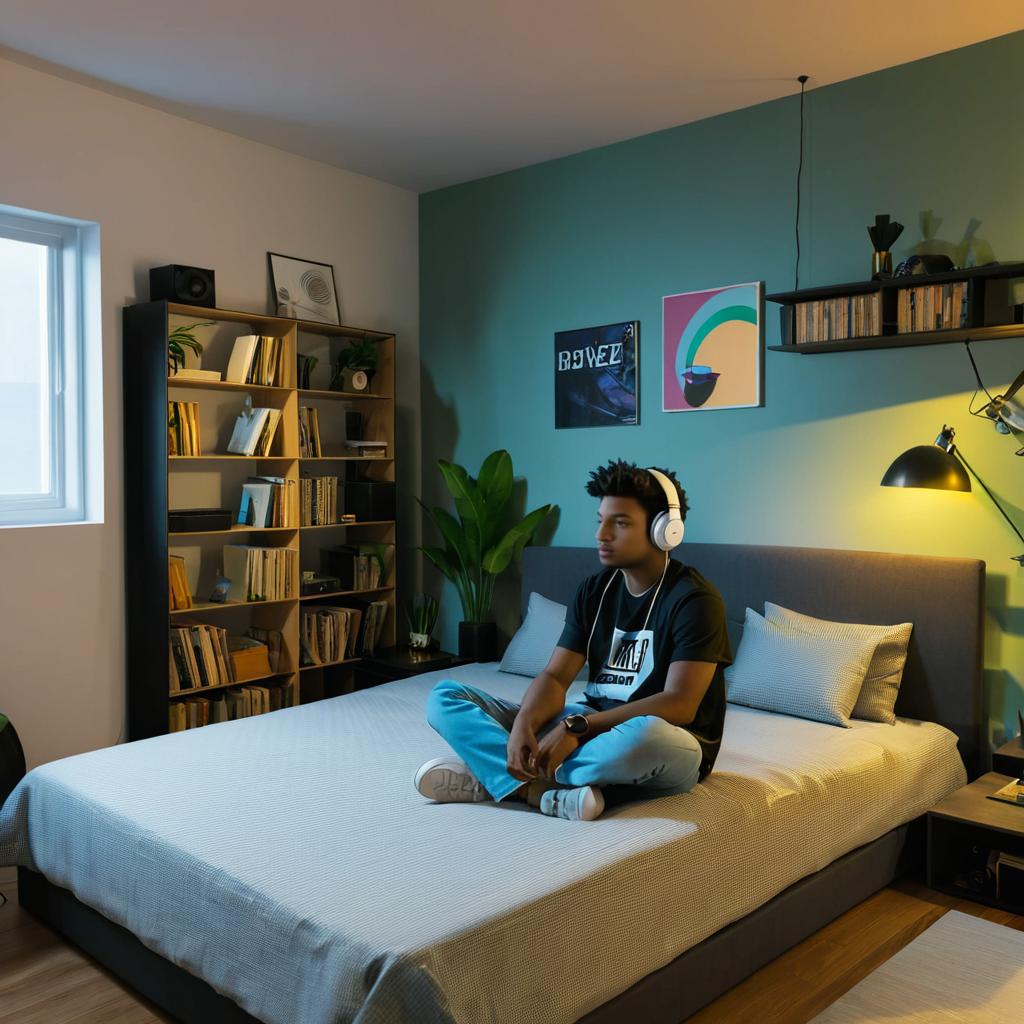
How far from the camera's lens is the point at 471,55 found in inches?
127

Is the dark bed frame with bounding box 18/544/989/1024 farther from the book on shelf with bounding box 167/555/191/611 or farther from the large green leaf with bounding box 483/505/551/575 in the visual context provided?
the book on shelf with bounding box 167/555/191/611

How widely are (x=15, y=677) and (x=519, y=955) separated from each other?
2.50 m

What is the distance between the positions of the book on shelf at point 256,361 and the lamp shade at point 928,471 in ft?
8.04

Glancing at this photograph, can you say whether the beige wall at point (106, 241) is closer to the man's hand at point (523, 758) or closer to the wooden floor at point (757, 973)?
the wooden floor at point (757, 973)

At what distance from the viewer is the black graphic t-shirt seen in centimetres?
243

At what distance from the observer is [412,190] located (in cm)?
485

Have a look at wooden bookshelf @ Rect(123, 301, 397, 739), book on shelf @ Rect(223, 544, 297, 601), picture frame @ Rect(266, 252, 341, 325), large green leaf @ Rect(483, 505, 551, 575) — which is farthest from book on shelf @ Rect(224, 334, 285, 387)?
large green leaf @ Rect(483, 505, 551, 575)

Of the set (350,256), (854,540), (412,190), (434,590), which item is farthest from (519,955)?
(412,190)

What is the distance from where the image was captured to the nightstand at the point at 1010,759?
2908 millimetres

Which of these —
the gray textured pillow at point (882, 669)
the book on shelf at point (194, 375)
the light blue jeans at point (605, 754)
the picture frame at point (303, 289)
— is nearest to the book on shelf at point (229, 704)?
the book on shelf at point (194, 375)

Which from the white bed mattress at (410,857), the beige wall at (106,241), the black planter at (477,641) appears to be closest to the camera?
the white bed mattress at (410,857)

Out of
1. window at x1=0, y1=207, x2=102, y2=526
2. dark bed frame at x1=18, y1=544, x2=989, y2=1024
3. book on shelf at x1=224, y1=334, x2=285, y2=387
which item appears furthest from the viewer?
book on shelf at x1=224, y1=334, x2=285, y2=387

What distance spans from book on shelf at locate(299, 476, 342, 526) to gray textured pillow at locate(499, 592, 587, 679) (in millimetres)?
1031

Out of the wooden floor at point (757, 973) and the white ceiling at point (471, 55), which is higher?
the white ceiling at point (471, 55)
